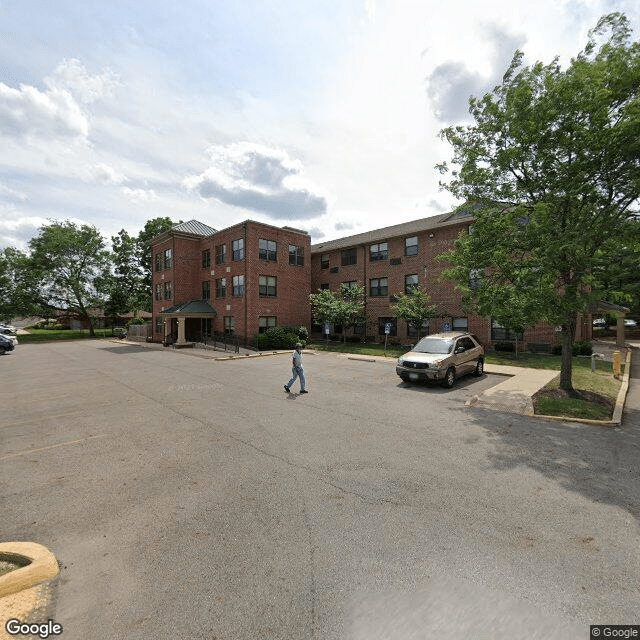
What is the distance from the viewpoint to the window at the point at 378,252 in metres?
29.7

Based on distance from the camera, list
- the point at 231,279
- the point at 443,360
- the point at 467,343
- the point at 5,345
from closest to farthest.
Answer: the point at 443,360 < the point at 467,343 < the point at 5,345 < the point at 231,279

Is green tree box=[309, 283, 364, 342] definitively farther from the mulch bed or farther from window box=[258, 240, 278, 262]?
the mulch bed

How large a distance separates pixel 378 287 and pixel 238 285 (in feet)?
40.3

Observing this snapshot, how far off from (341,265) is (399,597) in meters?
31.0

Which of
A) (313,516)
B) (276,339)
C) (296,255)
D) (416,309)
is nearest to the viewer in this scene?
(313,516)

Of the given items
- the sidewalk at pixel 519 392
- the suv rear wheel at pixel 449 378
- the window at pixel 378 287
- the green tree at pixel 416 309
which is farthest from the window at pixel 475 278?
the window at pixel 378 287

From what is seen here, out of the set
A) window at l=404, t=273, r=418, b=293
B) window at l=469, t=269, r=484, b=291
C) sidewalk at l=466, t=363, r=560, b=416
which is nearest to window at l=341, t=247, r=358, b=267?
window at l=404, t=273, r=418, b=293

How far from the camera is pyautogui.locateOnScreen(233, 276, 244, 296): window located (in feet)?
91.8

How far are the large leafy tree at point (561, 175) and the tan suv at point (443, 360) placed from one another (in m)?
2.68

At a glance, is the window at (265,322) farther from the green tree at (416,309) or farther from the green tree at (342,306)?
the green tree at (416,309)

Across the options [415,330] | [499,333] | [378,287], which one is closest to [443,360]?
[499,333]

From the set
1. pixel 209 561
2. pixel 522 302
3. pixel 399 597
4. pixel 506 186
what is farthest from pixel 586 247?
pixel 209 561

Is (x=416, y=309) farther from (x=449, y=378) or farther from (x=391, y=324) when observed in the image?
(x=449, y=378)

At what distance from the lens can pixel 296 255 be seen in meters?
31.2
